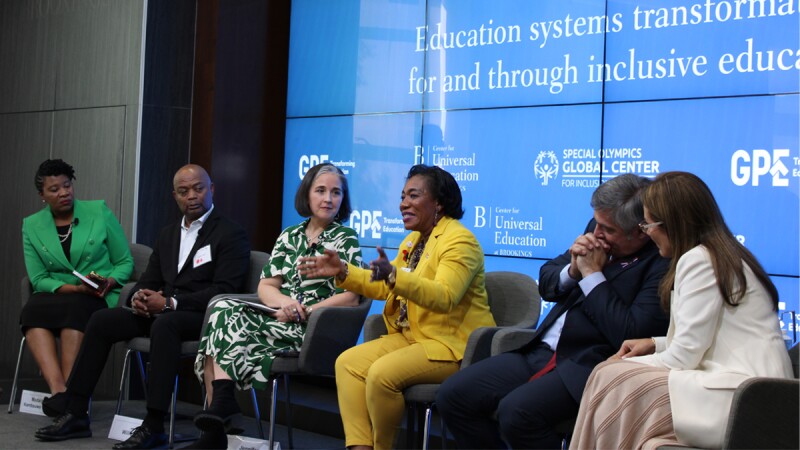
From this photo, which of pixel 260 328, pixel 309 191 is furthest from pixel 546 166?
pixel 260 328

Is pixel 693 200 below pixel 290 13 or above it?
below

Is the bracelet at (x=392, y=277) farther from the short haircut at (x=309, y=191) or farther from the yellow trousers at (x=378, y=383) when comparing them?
the short haircut at (x=309, y=191)

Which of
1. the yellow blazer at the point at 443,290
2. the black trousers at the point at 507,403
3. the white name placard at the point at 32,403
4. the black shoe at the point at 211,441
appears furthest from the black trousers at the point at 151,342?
the black trousers at the point at 507,403

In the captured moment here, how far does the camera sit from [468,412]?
350 cm

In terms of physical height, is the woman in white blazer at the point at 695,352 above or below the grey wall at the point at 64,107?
below

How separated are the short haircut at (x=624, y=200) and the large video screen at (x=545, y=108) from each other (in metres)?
1.18

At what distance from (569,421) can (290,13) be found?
413 cm

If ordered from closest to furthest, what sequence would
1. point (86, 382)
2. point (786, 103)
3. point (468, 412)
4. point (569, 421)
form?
point (569, 421)
point (468, 412)
point (786, 103)
point (86, 382)

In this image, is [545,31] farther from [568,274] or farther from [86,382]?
[86,382]

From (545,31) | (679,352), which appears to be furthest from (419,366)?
(545,31)

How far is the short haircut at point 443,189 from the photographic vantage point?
4105 millimetres

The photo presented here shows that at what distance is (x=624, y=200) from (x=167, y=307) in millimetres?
2527

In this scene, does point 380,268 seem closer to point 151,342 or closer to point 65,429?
point 151,342

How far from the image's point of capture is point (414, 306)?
4.00 metres
